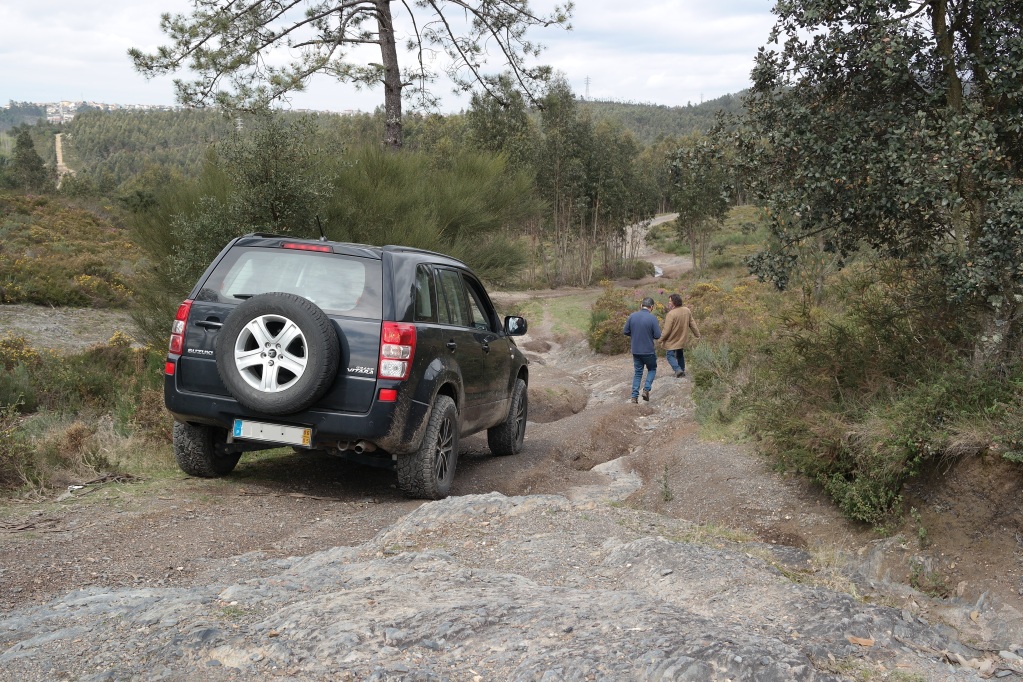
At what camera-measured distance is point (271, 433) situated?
22.2 feet

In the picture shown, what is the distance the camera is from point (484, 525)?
586cm

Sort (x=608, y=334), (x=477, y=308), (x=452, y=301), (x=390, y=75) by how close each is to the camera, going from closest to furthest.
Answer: (x=452, y=301)
(x=477, y=308)
(x=390, y=75)
(x=608, y=334)

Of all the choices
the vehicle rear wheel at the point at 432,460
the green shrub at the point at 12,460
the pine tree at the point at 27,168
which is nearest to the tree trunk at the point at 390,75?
the vehicle rear wheel at the point at 432,460

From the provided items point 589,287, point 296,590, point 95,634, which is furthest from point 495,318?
point 589,287

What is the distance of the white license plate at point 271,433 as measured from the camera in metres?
6.70

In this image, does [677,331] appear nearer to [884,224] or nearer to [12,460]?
[884,224]

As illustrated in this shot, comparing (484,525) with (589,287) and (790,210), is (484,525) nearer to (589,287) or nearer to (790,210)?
(790,210)

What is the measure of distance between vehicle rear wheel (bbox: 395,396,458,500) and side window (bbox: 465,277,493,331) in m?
1.33

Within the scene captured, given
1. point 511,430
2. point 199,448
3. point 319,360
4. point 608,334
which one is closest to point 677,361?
point 608,334

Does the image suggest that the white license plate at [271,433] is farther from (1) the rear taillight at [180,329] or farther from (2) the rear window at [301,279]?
(2) the rear window at [301,279]

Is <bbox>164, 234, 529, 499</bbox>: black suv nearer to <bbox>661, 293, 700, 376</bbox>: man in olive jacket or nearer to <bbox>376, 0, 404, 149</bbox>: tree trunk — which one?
<bbox>661, 293, 700, 376</bbox>: man in olive jacket

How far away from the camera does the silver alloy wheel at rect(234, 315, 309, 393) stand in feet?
21.2

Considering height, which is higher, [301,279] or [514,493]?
[301,279]

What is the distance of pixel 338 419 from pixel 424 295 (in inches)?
50.1
